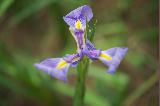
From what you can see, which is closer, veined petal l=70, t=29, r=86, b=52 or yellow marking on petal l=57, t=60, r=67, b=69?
yellow marking on petal l=57, t=60, r=67, b=69

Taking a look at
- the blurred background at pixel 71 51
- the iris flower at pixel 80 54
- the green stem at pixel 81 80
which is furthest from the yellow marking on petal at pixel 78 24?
the blurred background at pixel 71 51

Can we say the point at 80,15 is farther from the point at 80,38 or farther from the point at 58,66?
the point at 58,66

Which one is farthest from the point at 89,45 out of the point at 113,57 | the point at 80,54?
the point at 113,57

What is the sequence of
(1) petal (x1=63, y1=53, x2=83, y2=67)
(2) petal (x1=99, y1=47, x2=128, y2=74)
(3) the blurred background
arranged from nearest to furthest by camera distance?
(2) petal (x1=99, y1=47, x2=128, y2=74)
(1) petal (x1=63, y1=53, x2=83, y2=67)
(3) the blurred background

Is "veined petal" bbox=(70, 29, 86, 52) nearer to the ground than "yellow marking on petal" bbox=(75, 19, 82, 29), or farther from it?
nearer to the ground

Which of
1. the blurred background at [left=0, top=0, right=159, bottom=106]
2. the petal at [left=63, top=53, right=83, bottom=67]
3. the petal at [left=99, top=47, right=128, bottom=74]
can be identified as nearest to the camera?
the petal at [left=99, top=47, right=128, bottom=74]

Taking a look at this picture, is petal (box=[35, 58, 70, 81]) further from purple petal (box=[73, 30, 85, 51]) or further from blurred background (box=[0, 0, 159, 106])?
blurred background (box=[0, 0, 159, 106])

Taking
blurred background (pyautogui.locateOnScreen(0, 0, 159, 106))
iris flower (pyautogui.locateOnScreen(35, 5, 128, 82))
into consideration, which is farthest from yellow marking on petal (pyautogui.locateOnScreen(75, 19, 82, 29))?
blurred background (pyautogui.locateOnScreen(0, 0, 159, 106))
